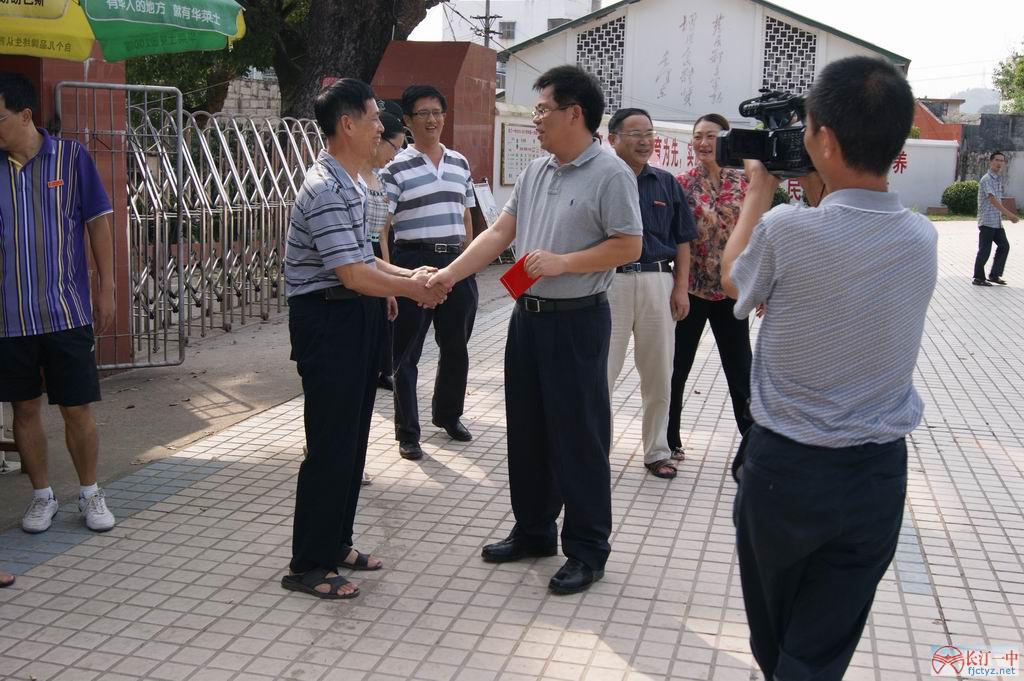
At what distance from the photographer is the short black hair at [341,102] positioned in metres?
3.87

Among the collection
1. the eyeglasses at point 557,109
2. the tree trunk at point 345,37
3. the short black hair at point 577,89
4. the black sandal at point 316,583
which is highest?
the tree trunk at point 345,37

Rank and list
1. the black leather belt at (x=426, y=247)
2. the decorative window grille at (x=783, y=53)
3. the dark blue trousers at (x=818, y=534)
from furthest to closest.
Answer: the decorative window grille at (x=783, y=53) → the black leather belt at (x=426, y=247) → the dark blue trousers at (x=818, y=534)

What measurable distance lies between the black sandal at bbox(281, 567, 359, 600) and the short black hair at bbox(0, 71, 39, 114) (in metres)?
2.17

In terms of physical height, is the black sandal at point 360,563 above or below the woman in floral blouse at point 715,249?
below

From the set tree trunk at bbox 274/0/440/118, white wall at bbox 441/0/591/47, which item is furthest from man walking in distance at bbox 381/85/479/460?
white wall at bbox 441/0/591/47

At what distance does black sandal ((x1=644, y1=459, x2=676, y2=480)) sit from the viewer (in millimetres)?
5543

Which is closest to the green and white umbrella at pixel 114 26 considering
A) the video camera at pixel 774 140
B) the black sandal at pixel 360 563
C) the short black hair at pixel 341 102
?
the short black hair at pixel 341 102

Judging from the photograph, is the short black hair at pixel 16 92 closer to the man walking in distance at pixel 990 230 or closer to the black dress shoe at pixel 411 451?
the black dress shoe at pixel 411 451

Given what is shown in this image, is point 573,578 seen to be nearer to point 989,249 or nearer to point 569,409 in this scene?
point 569,409

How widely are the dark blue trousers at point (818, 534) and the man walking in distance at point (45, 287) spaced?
9.98ft

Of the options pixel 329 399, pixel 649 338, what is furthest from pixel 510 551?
pixel 649 338

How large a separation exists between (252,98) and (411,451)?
18.1 meters

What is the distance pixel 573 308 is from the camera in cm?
409

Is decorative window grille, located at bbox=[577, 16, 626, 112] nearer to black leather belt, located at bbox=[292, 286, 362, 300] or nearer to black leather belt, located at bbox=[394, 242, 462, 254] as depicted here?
black leather belt, located at bbox=[394, 242, 462, 254]
